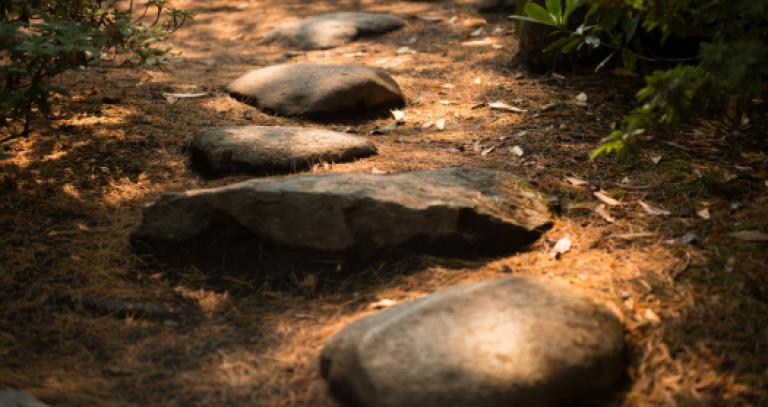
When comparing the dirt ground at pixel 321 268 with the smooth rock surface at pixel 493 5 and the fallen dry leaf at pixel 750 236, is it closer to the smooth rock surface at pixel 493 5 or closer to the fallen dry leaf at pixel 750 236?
the fallen dry leaf at pixel 750 236

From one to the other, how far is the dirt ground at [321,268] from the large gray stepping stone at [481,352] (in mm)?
138

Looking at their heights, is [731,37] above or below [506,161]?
above

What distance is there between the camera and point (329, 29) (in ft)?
20.5

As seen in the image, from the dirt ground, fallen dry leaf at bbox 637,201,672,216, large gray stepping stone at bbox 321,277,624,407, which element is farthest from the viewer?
fallen dry leaf at bbox 637,201,672,216

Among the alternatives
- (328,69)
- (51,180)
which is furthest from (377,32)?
(51,180)

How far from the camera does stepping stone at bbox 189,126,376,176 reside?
3299 millimetres

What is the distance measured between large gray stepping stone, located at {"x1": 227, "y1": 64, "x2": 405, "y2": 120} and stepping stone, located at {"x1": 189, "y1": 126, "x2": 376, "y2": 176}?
2.17 ft

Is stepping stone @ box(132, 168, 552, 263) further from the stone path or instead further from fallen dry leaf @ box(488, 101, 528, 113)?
fallen dry leaf @ box(488, 101, 528, 113)

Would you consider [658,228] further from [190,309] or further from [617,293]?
[190,309]

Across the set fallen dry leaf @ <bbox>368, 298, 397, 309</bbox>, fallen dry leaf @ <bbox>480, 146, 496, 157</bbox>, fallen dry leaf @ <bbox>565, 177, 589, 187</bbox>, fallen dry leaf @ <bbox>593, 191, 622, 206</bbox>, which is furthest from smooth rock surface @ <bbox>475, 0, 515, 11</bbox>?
fallen dry leaf @ <bbox>368, 298, 397, 309</bbox>

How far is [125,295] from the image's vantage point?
259 cm

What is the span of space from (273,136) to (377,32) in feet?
10.7

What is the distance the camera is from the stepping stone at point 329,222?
2652 mm

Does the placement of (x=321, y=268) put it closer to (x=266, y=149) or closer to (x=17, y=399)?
(x=266, y=149)
